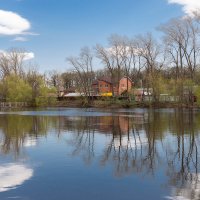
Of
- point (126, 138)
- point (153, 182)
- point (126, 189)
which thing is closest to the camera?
point (126, 189)

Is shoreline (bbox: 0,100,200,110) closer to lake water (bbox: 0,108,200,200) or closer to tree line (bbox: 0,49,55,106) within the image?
tree line (bbox: 0,49,55,106)

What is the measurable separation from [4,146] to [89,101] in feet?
232

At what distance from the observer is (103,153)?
59.1ft

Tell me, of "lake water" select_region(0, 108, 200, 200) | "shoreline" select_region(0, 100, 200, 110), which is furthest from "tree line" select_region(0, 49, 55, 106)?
"lake water" select_region(0, 108, 200, 200)

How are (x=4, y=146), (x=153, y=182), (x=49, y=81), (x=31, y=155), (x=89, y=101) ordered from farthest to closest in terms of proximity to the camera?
1. (x=49, y=81)
2. (x=89, y=101)
3. (x=4, y=146)
4. (x=31, y=155)
5. (x=153, y=182)

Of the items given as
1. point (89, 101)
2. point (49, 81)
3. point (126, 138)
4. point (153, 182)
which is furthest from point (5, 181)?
point (49, 81)

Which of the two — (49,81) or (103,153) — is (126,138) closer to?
(103,153)

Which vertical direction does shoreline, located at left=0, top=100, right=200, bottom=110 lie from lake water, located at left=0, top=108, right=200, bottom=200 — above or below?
above

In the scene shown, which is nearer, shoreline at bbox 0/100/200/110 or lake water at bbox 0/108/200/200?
lake water at bbox 0/108/200/200

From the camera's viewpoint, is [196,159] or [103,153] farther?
[103,153]

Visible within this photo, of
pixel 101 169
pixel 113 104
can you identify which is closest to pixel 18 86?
pixel 113 104

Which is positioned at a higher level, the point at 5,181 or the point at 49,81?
the point at 49,81

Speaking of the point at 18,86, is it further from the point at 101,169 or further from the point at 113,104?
the point at 101,169

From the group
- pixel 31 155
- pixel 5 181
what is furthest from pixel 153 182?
pixel 31 155
